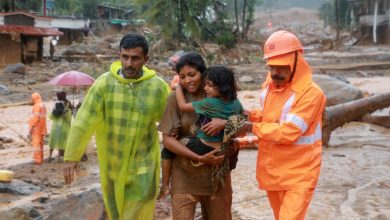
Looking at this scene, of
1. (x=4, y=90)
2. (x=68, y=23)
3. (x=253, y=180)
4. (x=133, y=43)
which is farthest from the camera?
(x=68, y=23)

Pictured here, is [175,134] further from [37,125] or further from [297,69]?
[37,125]

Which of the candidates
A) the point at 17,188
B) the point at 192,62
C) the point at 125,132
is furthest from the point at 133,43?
the point at 17,188

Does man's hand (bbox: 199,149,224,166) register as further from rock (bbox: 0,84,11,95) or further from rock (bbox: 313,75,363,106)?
rock (bbox: 0,84,11,95)

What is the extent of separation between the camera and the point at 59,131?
31.7ft

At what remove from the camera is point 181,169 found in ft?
11.2

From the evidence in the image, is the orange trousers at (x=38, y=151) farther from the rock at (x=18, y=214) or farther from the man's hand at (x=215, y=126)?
the man's hand at (x=215, y=126)

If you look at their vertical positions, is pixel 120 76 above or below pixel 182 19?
below

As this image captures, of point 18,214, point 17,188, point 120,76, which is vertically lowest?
point 17,188

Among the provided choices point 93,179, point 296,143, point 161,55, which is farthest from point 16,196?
point 161,55

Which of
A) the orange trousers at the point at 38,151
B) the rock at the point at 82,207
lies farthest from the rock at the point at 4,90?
the rock at the point at 82,207

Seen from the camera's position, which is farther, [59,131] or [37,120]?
[37,120]

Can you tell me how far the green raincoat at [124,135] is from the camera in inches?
145

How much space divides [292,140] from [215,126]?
456 millimetres

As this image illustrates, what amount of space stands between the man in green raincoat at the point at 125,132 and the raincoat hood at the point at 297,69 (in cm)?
85
